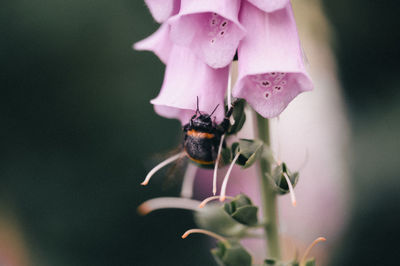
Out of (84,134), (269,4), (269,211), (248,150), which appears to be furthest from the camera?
(84,134)

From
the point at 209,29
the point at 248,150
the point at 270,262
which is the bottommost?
the point at 270,262

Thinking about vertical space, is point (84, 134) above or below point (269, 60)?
below

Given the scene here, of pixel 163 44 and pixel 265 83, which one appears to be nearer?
pixel 265 83

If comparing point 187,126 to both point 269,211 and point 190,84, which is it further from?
point 269,211

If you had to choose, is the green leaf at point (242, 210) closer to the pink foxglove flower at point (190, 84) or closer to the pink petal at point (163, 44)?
the pink foxglove flower at point (190, 84)

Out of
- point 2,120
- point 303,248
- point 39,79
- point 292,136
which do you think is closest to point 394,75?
point 292,136

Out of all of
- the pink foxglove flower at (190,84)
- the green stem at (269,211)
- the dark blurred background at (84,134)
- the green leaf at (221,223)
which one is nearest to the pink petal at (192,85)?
the pink foxglove flower at (190,84)

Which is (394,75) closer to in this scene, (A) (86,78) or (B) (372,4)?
(B) (372,4)

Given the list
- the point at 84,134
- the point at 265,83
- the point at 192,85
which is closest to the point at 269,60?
the point at 265,83
